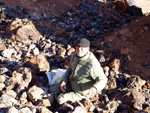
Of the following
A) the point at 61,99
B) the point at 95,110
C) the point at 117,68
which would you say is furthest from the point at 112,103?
the point at 117,68

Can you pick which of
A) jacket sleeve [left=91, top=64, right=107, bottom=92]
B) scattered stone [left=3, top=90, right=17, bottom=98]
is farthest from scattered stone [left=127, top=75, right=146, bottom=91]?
scattered stone [left=3, top=90, right=17, bottom=98]

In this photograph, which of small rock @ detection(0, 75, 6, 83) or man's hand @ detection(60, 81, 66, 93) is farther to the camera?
small rock @ detection(0, 75, 6, 83)

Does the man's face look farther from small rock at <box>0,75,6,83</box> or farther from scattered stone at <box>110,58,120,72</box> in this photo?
scattered stone at <box>110,58,120,72</box>

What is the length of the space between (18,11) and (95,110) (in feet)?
19.0

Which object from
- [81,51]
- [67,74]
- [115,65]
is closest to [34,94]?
[67,74]

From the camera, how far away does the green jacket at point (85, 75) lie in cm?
354

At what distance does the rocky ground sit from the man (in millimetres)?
219

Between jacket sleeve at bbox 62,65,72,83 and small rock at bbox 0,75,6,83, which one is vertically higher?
jacket sleeve at bbox 62,65,72,83

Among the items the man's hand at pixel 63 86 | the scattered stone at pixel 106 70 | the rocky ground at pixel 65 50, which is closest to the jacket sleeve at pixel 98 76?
the rocky ground at pixel 65 50

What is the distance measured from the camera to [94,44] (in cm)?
690

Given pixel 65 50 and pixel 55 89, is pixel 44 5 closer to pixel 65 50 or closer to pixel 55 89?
pixel 65 50

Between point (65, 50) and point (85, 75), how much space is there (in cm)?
262

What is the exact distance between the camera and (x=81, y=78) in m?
3.84

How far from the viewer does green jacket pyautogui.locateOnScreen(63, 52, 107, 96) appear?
354 cm
